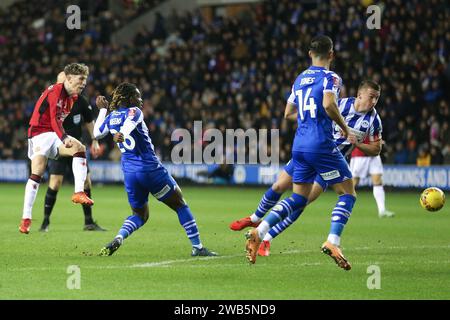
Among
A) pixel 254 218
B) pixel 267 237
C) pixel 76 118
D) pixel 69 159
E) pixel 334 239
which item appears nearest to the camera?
pixel 334 239

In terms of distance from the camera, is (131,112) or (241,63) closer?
(131,112)

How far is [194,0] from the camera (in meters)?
35.0

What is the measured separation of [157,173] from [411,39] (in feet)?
54.4

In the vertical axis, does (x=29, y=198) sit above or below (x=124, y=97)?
below

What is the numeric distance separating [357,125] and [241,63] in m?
18.7

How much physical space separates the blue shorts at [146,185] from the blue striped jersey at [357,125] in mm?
2235

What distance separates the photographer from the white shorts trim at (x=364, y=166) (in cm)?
1702

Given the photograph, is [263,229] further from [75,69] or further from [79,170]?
[75,69]

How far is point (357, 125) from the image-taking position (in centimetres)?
1134

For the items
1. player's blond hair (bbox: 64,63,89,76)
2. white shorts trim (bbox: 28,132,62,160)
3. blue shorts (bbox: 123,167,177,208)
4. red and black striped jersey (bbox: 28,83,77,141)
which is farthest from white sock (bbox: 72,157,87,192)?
blue shorts (bbox: 123,167,177,208)

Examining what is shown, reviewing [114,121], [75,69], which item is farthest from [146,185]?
[75,69]

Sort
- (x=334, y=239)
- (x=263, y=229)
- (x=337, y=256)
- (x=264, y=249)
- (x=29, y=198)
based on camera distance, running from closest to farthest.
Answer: (x=337, y=256)
(x=334, y=239)
(x=263, y=229)
(x=264, y=249)
(x=29, y=198)

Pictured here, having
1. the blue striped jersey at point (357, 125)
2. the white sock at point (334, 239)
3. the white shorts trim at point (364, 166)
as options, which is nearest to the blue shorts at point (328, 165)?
the white sock at point (334, 239)
